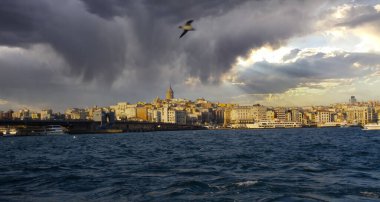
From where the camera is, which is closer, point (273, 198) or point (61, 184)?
point (273, 198)

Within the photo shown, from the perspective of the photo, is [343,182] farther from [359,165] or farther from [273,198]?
[359,165]

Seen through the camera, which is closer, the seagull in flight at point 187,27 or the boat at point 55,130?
the seagull in flight at point 187,27

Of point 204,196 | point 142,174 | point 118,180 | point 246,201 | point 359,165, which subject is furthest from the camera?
point 359,165

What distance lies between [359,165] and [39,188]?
1793cm

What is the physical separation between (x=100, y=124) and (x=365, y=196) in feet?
599

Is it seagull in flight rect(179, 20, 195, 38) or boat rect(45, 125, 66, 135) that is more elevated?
seagull in flight rect(179, 20, 195, 38)

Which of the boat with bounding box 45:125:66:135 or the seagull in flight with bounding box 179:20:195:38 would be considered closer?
the seagull in flight with bounding box 179:20:195:38

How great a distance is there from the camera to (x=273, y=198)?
16219 mm

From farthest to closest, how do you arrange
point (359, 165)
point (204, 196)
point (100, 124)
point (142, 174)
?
point (100, 124) < point (359, 165) < point (142, 174) < point (204, 196)

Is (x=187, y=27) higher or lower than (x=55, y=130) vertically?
higher

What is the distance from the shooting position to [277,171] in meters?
23.7

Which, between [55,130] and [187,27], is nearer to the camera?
[187,27]

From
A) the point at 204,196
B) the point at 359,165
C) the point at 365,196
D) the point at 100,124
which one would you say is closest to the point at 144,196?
the point at 204,196

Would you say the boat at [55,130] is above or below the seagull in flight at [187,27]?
below
